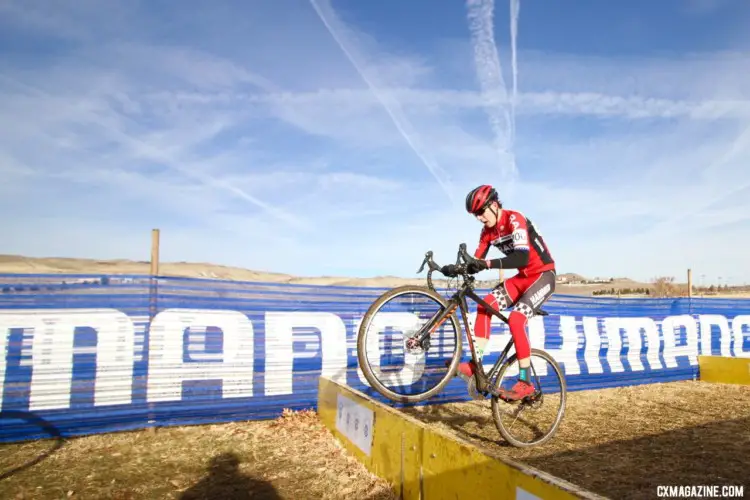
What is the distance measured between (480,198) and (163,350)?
480cm

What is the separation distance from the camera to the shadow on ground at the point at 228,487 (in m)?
4.27

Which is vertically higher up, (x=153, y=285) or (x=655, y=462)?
(x=153, y=285)

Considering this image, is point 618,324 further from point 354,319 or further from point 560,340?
point 354,319

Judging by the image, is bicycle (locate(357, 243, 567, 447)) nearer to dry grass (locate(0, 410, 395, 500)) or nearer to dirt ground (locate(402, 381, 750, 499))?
dirt ground (locate(402, 381, 750, 499))

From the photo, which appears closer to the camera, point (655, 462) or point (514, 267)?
point (514, 267)

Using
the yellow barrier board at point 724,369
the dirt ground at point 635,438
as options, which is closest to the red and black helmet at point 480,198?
the dirt ground at point 635,438

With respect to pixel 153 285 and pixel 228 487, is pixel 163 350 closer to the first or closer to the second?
pixel 153 285

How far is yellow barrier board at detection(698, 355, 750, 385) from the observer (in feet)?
33.7

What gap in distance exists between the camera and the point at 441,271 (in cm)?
456

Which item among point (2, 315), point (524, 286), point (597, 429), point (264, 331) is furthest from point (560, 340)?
point (2, 315)

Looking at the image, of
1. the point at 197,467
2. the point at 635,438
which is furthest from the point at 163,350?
the point at 635,438

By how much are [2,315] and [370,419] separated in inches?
194

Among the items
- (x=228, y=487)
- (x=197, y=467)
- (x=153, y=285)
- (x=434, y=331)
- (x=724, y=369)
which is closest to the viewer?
(x=228, y=487)

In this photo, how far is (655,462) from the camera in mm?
5137
